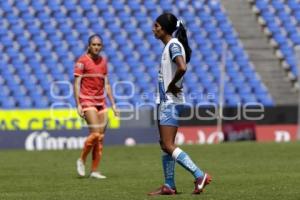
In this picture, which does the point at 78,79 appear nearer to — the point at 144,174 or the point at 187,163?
the point at 144,174

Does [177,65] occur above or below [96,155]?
above

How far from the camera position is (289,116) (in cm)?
2786

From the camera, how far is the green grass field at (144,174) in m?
10.7

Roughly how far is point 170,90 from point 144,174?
424 centimetres

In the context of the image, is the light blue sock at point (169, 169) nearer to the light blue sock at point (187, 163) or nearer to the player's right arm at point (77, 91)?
the light blue sock at point (187, 163)

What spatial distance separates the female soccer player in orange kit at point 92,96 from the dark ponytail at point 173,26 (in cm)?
347

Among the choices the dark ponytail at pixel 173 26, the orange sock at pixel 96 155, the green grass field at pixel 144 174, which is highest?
the dark ponytail at pixel 173 26

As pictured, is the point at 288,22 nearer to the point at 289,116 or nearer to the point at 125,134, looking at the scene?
the point at 289,116

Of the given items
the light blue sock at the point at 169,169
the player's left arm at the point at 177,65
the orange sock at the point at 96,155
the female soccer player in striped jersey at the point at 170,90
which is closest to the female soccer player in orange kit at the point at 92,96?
the orange sock at the point at 96,155

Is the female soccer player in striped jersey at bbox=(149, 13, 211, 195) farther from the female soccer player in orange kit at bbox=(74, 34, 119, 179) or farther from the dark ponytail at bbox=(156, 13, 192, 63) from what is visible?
the female soccer player in orange kit at bbox=(74, 34, 119, 179)

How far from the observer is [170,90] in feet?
34.3

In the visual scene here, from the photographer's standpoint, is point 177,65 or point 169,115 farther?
point 169,115

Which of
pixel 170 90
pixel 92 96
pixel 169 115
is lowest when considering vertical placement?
pixel 169 115

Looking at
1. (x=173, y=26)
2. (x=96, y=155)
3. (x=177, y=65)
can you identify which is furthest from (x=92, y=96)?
(x=177, y=65)
